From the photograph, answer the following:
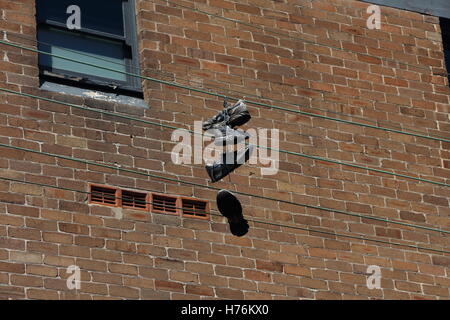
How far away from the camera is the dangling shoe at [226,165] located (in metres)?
17.0

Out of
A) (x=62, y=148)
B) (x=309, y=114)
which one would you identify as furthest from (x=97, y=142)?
(x=309, y=114)

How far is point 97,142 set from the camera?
16828mm

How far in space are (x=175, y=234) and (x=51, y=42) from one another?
285 cm

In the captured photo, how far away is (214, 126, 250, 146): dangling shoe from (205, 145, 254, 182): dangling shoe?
0.60 feet

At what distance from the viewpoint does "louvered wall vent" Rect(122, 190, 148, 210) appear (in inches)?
654

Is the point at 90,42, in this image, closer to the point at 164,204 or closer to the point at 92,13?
the point at 92,13

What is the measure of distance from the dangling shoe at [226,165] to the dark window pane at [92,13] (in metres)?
2.24

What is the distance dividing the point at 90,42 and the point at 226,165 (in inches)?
94.7

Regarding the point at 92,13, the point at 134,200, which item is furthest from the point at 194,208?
the point at 92,13

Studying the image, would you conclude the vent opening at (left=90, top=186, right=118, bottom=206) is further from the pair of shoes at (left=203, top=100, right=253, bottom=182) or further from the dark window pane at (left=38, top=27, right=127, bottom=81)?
the dark window pane at (left=38, top=27, right=127, bottom=81)

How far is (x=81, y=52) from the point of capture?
58.2ft

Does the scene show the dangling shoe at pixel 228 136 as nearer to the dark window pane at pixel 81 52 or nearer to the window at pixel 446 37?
the dark window pane at pixel 81 52

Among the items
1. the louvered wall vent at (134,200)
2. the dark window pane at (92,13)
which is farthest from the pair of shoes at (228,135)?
the dark window pane at (92,13)
